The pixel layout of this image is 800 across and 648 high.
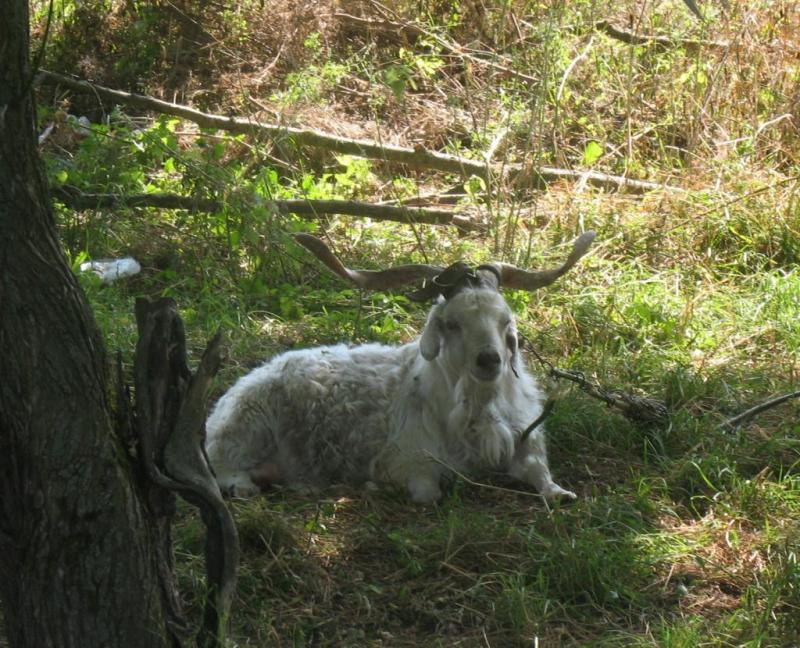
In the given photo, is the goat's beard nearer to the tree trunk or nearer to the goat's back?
the goat's back

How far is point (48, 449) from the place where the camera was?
140 inches

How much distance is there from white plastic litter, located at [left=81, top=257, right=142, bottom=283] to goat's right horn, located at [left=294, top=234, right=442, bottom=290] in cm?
288

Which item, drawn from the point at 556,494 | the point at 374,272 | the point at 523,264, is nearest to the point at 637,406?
the point at 556,494

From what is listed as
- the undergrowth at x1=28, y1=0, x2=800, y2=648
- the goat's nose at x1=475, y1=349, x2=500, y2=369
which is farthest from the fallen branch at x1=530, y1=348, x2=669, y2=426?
the goat's nose at x1=475, y1=349, x2=500, y2=369

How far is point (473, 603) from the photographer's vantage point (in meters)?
4.80

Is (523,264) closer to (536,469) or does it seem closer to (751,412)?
(751,412)

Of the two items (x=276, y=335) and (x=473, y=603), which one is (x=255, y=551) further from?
(x=276, y=335)

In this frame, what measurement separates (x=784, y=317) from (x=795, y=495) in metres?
2.63

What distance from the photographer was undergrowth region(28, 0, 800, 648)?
4.85 meters

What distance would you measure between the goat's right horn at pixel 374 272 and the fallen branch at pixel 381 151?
3370mm

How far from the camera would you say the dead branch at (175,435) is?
3818 mm

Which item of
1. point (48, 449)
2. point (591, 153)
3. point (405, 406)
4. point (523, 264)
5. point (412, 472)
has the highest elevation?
point (591, 153)

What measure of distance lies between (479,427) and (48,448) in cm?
301

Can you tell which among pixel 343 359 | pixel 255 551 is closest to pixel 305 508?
pixel 255 551
